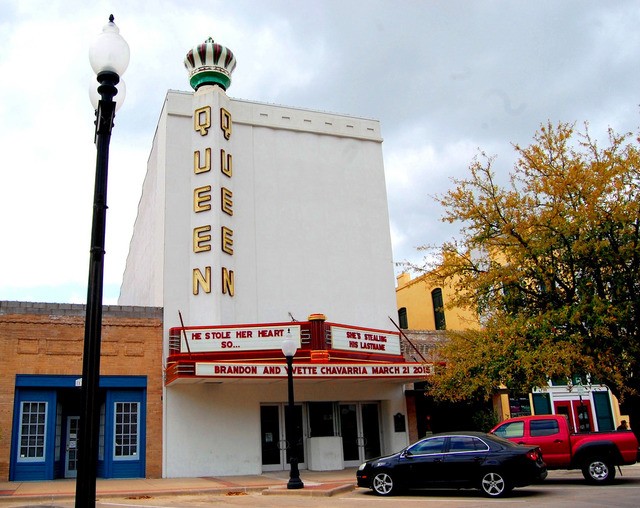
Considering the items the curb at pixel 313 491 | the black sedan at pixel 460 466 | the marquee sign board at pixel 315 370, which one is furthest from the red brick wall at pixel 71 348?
the black sedan at pixel 460 466

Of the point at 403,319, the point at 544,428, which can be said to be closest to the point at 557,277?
the point at 544,428

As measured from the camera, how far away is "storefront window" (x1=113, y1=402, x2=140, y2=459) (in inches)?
803

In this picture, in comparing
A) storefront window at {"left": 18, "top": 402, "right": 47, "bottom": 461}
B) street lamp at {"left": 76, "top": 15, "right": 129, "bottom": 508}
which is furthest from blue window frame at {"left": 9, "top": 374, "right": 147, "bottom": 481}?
street lamp at {"left": 76, "top": 15, "right": 129, "bottom": 508}

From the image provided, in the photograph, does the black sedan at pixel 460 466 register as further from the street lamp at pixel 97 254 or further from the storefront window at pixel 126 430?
the street lamp at pixel 97 254

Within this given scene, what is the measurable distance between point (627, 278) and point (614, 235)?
A: 113 cm

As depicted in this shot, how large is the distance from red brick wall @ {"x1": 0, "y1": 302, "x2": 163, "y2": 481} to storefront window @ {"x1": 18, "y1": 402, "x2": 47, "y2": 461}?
1.62ft

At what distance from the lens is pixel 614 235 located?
16609 millimetres

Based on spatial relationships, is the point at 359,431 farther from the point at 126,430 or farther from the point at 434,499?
the point at 434,499

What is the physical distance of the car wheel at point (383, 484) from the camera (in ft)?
49.2

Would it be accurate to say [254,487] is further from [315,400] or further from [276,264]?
[276,264]

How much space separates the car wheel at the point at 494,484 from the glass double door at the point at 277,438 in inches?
369

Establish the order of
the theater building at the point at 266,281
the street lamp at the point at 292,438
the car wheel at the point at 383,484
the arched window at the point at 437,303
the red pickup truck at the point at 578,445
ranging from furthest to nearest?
the arched window at the point at 437,303
the theater building at the point at 266,281
the street lamp at the point at 292,438
the red pickup truck at the point at 578,445
the car wheel at the point at 383,484

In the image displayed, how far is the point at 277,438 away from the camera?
74.1 feet

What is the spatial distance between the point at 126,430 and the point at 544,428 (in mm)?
12403
